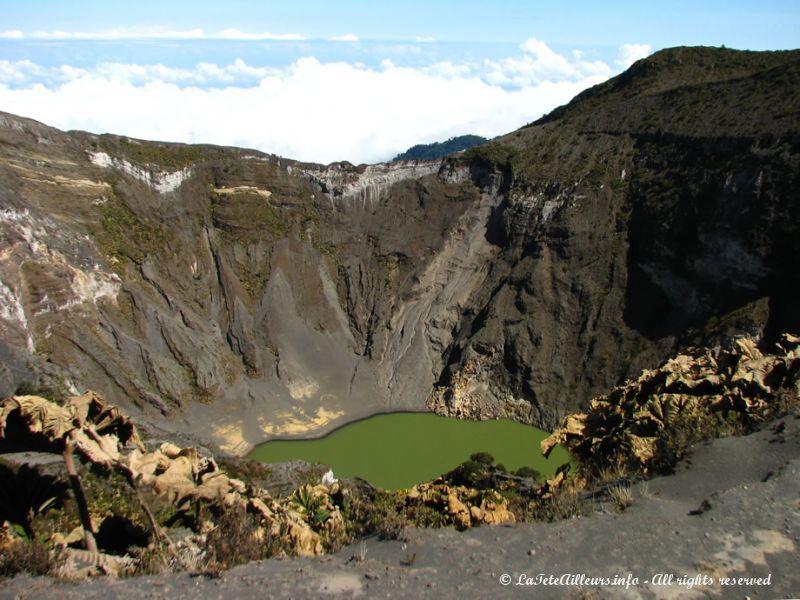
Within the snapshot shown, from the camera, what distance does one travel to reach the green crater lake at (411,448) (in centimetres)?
2930

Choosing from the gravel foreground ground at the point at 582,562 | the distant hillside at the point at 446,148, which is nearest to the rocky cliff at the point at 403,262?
the gravel foreground ground at the point at 582,562

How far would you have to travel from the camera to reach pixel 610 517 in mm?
9766

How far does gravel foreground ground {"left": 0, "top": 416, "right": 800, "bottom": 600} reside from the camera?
7.94 metres

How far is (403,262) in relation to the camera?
142ft

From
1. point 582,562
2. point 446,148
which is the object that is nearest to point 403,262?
point 582,562

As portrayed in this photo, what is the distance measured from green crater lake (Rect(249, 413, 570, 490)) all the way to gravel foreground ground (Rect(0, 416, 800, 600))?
18478 millimetres

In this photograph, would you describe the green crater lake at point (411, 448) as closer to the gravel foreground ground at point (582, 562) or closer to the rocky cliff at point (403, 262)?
the rocky cliff at point (403, 262)

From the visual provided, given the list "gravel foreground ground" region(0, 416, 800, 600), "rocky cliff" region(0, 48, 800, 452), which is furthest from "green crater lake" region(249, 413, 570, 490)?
"gravel foreground ground" region(0, 416, 800, 600)

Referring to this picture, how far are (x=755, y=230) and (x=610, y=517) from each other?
2748 centimetres

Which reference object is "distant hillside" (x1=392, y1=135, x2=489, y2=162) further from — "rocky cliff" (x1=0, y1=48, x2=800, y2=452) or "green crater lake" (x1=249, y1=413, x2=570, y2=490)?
"green crater lake" (x1=249, y1=413, x2=570, y2=490)

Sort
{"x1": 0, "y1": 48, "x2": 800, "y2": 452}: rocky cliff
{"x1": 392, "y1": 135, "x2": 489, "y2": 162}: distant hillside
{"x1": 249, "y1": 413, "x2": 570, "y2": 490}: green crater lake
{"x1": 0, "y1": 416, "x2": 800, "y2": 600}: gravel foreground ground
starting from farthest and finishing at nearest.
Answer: {"x1": 392, "y1": 135, "x2": 489, "y2": 162}: distant hillside, {"x1": 0, "y1": 48, "x2": 800, "y2": 452}: rocky cliff, {"x1": 249, "y1": 413, "x2": 570, "y2": 490}: green crater lake, {"x1": 0, "y1": 416, "x2": 800, "y2": 600}: gravel foreground ground

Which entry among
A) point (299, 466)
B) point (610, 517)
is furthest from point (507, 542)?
point (299, 466)

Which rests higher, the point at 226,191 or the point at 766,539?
the point at 226,191

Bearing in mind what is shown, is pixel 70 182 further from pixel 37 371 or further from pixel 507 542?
pixel 507 542
